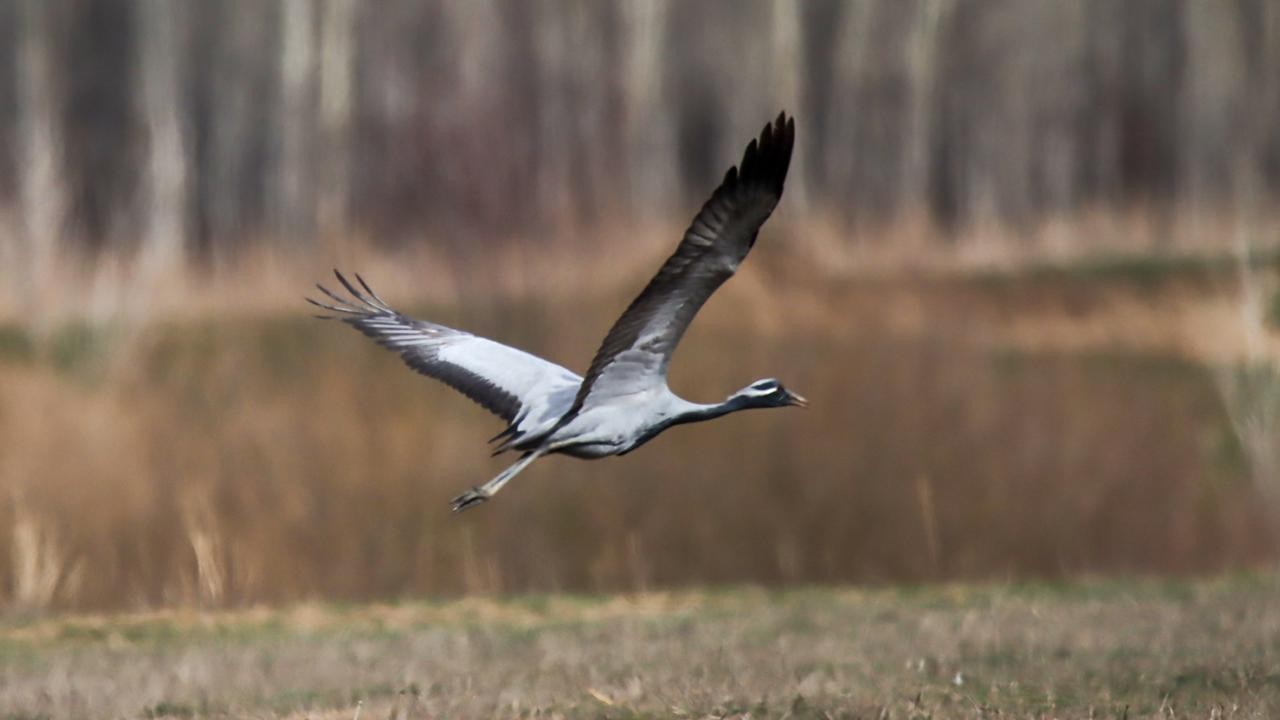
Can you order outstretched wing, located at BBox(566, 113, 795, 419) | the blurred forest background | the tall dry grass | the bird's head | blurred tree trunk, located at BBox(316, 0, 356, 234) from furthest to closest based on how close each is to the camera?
blurred tree trunk, located at BBox(316, 0, 356, 234) < the blurred forest background < the tall dry grass < the bird's head < outstretched wing, located at BBox(566, 113, 795, 419)

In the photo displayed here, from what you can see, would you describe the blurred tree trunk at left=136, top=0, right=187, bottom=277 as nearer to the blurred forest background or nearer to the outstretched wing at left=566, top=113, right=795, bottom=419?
the blurred forest background

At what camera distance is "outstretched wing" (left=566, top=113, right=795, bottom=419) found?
5.82 m

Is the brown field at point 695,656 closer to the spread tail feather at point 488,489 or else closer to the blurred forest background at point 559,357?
the blurred forest background at point 559,357

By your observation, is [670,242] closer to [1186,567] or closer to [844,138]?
[1186,567]

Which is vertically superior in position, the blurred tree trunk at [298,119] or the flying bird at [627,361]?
the blurred tree trunk at [298,119]

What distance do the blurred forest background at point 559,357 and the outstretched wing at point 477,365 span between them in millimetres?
3435

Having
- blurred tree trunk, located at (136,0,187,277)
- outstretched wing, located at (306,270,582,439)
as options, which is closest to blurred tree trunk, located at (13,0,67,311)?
blurred tree trunk, located at (136,0,187,277)

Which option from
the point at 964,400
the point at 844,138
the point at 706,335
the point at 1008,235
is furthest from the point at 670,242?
the point at 844,138

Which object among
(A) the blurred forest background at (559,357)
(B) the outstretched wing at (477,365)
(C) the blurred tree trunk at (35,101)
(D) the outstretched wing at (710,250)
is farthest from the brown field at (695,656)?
(C) the blurred tree trunk at (35,101)

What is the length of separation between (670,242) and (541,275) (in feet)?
6.93

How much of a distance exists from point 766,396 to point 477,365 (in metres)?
1.35

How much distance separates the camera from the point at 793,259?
62.6 ft

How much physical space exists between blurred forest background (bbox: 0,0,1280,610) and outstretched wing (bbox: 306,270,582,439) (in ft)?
11.3

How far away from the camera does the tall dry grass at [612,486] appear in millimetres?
10992
